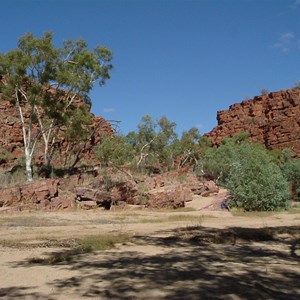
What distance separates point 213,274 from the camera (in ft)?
23.3

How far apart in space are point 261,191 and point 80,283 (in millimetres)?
17522

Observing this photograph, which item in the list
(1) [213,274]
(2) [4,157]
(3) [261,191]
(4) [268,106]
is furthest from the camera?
(4) [268,106]

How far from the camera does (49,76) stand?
28.9 meters

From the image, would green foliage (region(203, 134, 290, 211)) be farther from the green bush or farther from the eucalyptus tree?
the eucalyptus tree

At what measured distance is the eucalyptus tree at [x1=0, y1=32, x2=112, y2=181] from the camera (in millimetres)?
27695

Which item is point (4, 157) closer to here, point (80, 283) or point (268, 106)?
point (80, 283)

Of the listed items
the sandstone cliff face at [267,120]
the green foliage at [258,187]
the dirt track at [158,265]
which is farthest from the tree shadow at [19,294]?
the sandstone cliff face at [267,120]

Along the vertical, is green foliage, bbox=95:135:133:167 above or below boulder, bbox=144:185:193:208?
above

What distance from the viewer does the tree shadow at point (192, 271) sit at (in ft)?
19.4

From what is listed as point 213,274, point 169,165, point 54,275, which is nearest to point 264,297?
point 213,274

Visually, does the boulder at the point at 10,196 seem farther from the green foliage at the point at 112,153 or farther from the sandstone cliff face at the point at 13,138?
the sandstone cliff face at the point at 13,138

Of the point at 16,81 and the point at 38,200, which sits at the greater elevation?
the point at 16,81

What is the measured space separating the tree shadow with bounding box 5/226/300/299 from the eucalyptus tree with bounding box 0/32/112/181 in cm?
1960

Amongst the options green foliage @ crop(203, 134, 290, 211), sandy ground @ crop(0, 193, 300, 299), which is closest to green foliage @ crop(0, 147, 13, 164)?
green foliage @ crop(203, 134, 290, 211)
